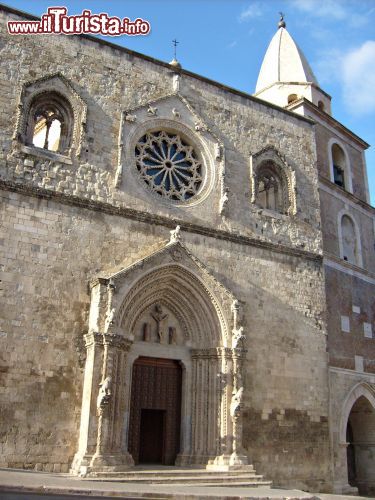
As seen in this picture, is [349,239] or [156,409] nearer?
[156,409]

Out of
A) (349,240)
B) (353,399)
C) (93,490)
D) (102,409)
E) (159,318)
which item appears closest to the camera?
(93,490)

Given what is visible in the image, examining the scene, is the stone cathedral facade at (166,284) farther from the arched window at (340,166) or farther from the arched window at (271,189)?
the arched window at (340,166)

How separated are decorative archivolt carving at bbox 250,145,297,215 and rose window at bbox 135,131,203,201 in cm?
180

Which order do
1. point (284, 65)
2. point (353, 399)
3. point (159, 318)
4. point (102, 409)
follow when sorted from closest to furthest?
point (102, 409), point (159, 318), point (353, 399), point (284, 65)

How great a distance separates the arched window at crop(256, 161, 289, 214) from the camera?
1508 centimetres

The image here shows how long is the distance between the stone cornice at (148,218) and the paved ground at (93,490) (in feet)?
17.3

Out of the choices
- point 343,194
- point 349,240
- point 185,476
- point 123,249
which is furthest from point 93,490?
point 343,194

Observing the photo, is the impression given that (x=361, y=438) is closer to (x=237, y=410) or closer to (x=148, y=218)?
(x=237, y=410)

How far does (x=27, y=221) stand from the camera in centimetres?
1088

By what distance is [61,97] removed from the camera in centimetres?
1216

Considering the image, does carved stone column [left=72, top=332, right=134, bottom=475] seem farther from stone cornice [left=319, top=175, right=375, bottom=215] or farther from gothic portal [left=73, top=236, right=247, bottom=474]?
stone cornice [left=319, top=175, right=375, bottom=215]

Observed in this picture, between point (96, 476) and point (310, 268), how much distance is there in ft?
25.9

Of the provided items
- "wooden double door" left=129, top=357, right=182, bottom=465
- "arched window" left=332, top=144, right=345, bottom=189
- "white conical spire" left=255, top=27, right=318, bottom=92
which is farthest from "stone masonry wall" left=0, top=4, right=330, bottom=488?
"white conical spire" left=255, top=27, right=318, bottom=92

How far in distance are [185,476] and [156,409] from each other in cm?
171
